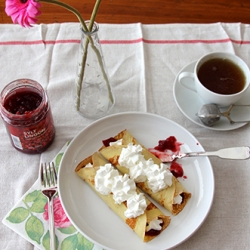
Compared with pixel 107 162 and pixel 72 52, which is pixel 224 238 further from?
pixel 72 52

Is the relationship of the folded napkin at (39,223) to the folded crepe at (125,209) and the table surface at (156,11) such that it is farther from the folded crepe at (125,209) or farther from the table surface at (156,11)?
the table surface at (156,11)

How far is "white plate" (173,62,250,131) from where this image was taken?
46.2 inches

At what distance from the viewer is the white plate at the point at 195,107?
1.17 m

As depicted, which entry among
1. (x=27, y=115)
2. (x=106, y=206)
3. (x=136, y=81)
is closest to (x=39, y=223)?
(x=106, y=206)

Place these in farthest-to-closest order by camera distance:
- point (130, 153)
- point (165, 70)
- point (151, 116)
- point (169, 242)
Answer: point (165, 70)
point (151, 116)
point (130, 153)
point (169, 242)

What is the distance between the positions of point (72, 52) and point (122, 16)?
26cm

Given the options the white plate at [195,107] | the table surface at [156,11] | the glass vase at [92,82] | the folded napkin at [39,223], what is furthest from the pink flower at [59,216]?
the table surface at [156,11]

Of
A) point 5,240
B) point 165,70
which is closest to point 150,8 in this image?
point 165,70

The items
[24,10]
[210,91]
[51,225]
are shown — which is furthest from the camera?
[210,91]

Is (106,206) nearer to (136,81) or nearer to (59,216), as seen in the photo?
(59,216)

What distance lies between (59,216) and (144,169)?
0.87 feet

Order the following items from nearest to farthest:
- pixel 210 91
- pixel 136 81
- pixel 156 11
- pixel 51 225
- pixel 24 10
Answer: pixel 24 10 < pixel 51 225 < pixel 210 91 < pixel 136 81 < pixel 156 11

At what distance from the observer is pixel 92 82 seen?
1172 mm

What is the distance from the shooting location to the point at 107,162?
106 cm
